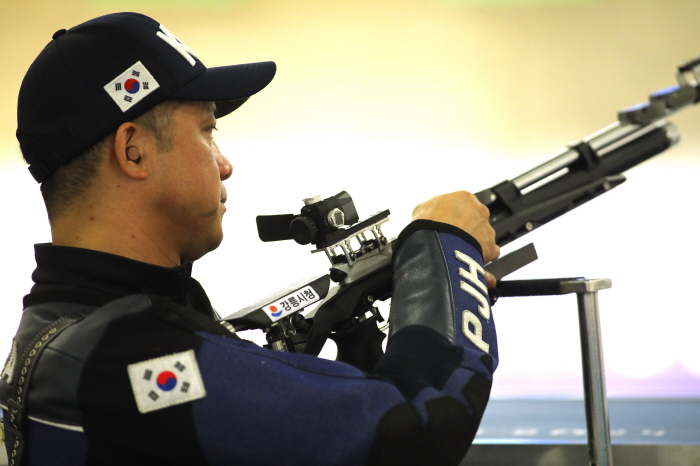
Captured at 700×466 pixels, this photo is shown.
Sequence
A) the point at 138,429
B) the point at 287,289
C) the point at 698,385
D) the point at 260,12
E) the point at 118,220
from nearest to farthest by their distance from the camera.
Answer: the point at 138,429
the point at 118,220
the point at 287,289
the point at 698,385
the point at 260,12

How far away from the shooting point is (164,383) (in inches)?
22.0

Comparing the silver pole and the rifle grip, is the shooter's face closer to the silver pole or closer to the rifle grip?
the rifle grip

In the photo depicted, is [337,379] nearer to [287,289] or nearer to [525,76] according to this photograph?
[287,289]

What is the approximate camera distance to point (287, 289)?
38.5 inches

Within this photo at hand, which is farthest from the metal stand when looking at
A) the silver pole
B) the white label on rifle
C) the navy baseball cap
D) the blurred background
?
the blurred background

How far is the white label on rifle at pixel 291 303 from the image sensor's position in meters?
0.92

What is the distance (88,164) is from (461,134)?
5.32 ft

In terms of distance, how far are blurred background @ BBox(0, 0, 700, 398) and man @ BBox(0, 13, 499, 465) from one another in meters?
1.29

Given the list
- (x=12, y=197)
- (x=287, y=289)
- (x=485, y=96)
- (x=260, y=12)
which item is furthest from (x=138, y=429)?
(x=12, y=197)

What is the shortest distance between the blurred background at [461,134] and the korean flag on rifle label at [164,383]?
1.47 m

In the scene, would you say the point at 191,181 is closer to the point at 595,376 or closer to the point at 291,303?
the point at 291,303

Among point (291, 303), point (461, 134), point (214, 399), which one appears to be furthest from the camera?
point (461, 134)

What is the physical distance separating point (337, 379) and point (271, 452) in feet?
0.29

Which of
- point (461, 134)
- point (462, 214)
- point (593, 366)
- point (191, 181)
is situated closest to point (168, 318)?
point (191, 181)
